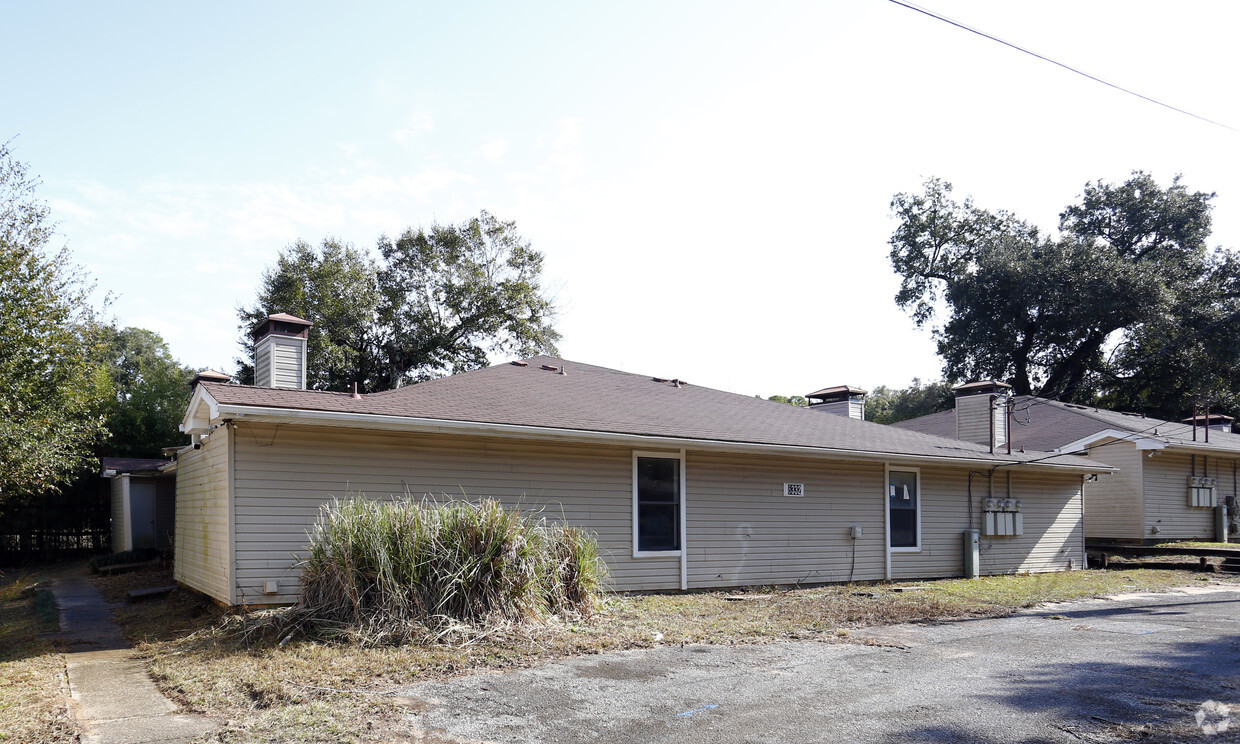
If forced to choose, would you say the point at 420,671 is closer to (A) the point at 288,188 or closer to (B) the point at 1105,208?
(A) the point at 288,188

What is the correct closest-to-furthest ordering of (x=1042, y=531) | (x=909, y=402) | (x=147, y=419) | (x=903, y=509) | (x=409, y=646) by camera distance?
1. (x=409, y=646)
2. (x=903, y=509)
3. (x=1042, y=531)
4. (x=147, y=419)
5. (x=909, y=402)

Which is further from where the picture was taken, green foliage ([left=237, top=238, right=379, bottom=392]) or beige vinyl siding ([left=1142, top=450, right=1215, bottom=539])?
green foliage ([left=237, top=238, right=379, bottom=392])

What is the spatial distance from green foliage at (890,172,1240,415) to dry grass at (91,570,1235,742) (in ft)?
67.9

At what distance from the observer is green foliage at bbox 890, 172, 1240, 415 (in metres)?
30.9

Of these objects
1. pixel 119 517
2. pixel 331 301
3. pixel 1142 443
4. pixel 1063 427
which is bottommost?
pixel 119 517

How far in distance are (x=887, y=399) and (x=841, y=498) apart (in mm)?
41614

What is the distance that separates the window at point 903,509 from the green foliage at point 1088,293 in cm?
1964

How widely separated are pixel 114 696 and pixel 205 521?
499 centimetres

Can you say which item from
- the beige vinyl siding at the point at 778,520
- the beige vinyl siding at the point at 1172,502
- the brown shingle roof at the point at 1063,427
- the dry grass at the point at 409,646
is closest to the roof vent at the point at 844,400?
the brown shingle roof at the point at 1063,427

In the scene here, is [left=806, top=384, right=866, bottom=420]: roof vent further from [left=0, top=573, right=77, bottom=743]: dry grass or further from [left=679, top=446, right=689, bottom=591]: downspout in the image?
[left=0, top=573, right=77, bottom=743]: dry grass

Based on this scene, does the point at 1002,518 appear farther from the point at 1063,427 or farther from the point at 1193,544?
the point at 1193,544

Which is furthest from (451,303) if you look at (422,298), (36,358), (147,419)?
(36,358)

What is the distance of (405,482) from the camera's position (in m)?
10.2

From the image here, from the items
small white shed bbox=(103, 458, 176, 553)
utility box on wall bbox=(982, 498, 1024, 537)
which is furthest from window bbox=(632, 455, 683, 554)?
small white shed bbox=(103, 458, 176, 553)
